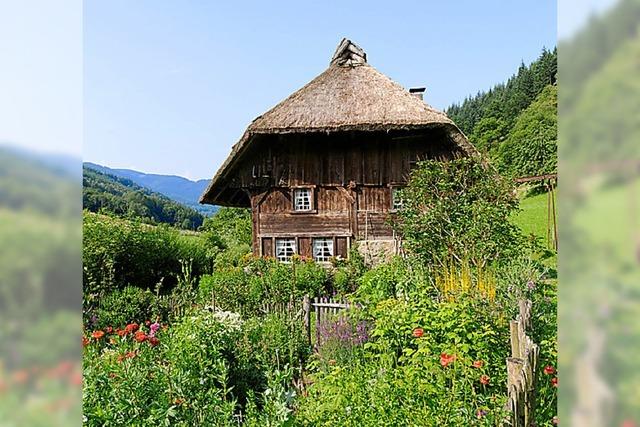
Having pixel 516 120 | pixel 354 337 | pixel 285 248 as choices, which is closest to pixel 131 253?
pixel 285 248

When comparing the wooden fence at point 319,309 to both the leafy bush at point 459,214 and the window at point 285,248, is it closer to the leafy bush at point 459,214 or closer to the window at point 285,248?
the leafy bush at point 459,214

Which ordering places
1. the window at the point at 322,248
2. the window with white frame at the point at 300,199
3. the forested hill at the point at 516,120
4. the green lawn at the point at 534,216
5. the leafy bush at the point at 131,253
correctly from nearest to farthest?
the leafy bush at the point at 131,253 → the window at the point at 322,248 → the window with white frame at the point at 300,199 → the green lawn at the point at 534,216 → the forested hill at the point at 516,120

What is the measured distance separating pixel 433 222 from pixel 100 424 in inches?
258

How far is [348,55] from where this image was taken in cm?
1337

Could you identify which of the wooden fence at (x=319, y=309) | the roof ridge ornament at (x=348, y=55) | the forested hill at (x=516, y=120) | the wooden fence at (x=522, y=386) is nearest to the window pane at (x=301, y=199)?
the roof ridge ornament at (x=348, y=55)

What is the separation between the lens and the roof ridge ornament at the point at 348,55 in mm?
13172

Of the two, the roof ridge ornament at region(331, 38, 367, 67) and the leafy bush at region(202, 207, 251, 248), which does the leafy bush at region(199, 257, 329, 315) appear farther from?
the leafy bush at region(202, 207, 251, 248)

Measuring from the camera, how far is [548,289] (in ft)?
18.3

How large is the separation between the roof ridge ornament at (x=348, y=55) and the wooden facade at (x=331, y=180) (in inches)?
91.6

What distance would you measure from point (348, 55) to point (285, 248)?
16.4ft

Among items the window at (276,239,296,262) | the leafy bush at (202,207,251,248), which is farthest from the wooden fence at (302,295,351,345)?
the leafy bush at (202,207,251,248)

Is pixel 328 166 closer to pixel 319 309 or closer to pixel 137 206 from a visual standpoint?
pixel 319 309

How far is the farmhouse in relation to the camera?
1150 cm
